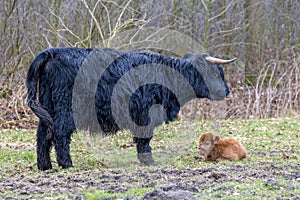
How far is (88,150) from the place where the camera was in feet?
32.8

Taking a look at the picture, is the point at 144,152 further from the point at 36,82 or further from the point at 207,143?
the point at 36,82

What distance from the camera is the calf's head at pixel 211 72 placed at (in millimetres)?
8570

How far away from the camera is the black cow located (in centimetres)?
730

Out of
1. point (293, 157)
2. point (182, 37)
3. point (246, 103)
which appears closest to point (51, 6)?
point (182, 37)

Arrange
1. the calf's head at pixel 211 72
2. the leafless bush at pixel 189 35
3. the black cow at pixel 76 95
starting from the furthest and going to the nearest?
the leafless bush at pixel 189 35 < the calf's head at pixel 211 72 < the black cow at pixel 76 95

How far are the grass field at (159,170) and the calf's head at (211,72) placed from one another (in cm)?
112

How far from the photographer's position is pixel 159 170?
6.96 m

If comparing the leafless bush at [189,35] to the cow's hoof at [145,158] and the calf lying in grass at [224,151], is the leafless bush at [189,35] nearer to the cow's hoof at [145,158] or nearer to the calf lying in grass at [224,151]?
the cow's hoof at [145,158]

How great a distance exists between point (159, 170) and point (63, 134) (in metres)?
1.44

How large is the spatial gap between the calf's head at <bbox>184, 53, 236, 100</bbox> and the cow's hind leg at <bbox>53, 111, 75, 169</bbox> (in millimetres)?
2335

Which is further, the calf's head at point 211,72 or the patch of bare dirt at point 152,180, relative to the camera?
the calf's head at point 211,72

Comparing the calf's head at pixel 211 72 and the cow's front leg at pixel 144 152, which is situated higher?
the calf's head at pixel 211 72

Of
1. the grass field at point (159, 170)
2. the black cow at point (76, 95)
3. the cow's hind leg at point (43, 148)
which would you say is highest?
the black cow at point (76, 95)

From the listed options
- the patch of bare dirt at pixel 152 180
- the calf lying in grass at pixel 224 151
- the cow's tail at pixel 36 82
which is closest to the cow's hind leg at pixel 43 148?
the cow's tail at pixel 36 82
